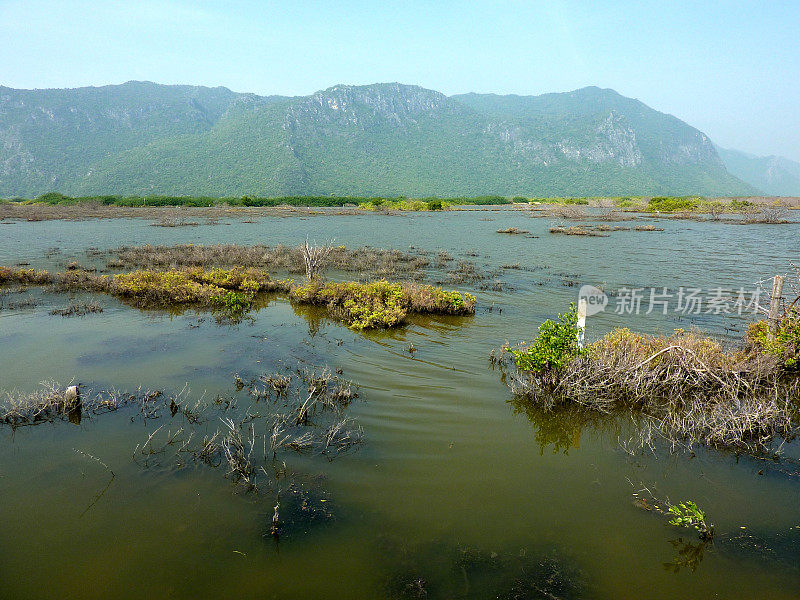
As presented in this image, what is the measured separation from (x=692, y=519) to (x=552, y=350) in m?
3.38

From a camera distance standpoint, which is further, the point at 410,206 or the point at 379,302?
the point at 410,206

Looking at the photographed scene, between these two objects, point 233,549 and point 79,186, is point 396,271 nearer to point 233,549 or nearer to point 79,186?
point 233,549

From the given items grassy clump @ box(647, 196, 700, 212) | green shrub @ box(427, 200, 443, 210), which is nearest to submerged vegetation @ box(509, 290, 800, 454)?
green shrub @ box(427, 200, 443, 210)

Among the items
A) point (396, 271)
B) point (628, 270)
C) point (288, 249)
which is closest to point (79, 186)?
point (288, 249)

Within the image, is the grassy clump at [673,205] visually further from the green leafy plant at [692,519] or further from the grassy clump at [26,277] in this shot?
the grassy clump at [26,277]

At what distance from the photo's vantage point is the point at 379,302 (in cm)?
1320

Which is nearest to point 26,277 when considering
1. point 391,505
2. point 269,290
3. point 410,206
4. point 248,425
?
point 269,290

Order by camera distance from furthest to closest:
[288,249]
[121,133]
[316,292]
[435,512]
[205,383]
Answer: [121,133] → [288,249] → [316,292] → [205,383] → [435,512]

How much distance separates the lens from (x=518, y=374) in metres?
8.73

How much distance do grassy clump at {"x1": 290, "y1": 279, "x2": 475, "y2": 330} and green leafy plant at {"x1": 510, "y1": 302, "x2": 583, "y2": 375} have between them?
4.97m

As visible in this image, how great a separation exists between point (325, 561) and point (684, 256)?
31210 mm

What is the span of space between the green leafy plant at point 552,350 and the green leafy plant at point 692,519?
3.04m

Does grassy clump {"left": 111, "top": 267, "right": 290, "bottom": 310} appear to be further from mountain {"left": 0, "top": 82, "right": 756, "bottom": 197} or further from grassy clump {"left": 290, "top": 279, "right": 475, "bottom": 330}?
mountain {"left": 0, "top": 82, "right": 756, "bottom": 197}

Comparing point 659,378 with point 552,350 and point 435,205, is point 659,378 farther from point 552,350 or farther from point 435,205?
point 435,205
